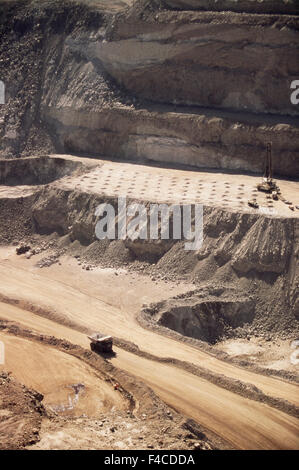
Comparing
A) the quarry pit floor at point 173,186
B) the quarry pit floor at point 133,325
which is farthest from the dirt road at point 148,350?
the quarry pit floor at point 173,186

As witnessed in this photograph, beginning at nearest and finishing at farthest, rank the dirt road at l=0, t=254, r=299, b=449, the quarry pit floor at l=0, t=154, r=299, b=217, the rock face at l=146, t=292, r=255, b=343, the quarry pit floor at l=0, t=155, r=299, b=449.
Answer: the dirt road at l=0, t=254, r=299, b=449, the quarry pit floor at l=0, t=155, r=299, b=449, the rock face at l=146, t=292, r=255, b=343, the quarry pit floor at l=0, t=154, r=299, b=217

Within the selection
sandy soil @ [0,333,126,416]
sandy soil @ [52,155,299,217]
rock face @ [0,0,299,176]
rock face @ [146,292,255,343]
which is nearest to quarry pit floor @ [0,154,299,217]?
sandy soil @ [52,155,299,217]

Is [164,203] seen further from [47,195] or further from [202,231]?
[47,195]

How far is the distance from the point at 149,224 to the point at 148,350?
9.46 m

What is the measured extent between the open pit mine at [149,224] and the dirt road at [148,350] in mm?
91

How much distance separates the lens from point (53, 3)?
48781 mm

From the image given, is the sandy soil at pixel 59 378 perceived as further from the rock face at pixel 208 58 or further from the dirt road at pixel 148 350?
the rock face at pixel 208 58

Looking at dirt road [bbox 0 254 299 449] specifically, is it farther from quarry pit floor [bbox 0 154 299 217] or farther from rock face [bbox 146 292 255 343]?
quarry pit floor [bbox 0 154 299 217]

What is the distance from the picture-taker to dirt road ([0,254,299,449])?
69.6 ft

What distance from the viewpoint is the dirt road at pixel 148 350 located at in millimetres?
21203

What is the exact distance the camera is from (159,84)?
42781 millimetres

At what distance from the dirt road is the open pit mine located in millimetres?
91

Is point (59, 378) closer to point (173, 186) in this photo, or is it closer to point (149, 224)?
point (149, 224)

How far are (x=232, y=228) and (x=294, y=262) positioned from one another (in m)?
3.70
